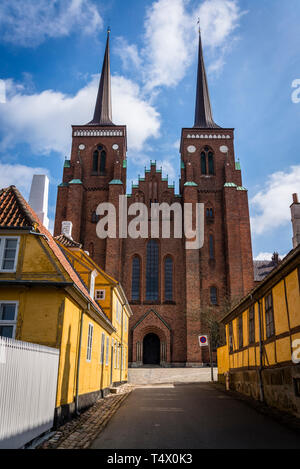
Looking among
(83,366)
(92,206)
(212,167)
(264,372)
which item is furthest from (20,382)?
(212,167)

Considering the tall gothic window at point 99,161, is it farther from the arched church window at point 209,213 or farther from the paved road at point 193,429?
the paved road at point 193,429

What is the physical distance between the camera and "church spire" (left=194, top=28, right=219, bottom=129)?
47.5m

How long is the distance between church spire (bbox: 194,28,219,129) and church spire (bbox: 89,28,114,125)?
1046 cm

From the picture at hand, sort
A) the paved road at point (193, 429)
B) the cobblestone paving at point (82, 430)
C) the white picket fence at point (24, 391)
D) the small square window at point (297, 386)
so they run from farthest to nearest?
the small square window at point (297, 386) → the cobblestone paving at point (82, 430) → the paved road at point (193, 429) → the white picket fence at point (24, 391)

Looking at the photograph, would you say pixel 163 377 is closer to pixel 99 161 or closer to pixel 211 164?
pixel 211 164

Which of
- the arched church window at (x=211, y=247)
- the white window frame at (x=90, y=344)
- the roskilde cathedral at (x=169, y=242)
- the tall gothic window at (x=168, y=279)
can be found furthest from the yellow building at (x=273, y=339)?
the arched church window at (x=211, y=247)

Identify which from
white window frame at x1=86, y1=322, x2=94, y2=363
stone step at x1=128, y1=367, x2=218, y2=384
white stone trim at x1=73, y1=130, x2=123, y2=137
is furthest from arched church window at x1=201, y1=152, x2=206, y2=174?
white window frame at x1=86, y1=322, x2=94, y2=363

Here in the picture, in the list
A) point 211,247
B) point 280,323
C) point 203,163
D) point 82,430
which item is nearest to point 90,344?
point 82,430

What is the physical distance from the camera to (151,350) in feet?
125

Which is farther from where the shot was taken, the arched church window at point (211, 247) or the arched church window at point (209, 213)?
→ the arched church window at point (209, 213)

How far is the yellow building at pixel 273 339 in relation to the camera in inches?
383

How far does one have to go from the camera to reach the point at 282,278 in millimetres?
10781

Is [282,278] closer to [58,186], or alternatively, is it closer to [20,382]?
[20,382]

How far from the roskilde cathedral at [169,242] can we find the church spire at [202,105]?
1.97 meters
